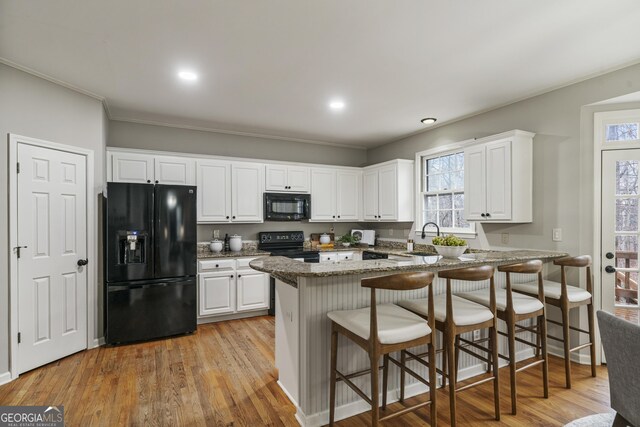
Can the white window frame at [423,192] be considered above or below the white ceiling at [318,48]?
below

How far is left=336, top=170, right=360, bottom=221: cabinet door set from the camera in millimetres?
5477

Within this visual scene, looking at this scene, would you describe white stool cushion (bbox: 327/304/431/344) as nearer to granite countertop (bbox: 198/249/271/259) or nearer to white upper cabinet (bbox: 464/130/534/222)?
white upper cabinet (bbox: 464/130/534/222)

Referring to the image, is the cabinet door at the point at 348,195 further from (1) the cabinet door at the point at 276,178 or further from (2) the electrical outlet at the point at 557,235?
(2) the electrical outlet at the point at 557,235

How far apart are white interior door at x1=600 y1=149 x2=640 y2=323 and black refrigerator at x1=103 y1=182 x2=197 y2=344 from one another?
13.9 feet

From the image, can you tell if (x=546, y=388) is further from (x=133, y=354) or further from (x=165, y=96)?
(x=165, y=96)

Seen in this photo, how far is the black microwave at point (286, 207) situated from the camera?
15.9 feet

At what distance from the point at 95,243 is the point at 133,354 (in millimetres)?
1224

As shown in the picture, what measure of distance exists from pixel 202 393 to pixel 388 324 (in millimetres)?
1633

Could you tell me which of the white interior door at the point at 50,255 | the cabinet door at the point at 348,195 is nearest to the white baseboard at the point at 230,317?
the white interior door at the point at 50,255

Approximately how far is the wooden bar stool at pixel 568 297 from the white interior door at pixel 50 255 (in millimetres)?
4220

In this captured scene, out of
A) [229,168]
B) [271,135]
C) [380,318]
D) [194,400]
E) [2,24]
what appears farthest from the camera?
[271,135]

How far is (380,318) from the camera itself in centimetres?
201

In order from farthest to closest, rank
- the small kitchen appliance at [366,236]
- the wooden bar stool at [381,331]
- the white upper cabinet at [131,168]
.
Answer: the small kitchen appliance at [366,236] < the white upper cabinet at [131,168] < the wooden bar stool at [381,331]

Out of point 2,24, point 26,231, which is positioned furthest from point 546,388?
point 2,24
